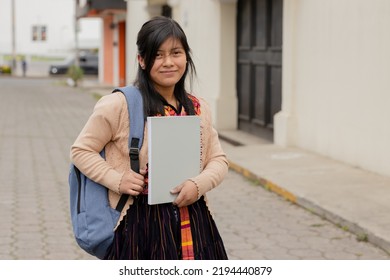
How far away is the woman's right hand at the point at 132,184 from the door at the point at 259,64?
9.64 meters

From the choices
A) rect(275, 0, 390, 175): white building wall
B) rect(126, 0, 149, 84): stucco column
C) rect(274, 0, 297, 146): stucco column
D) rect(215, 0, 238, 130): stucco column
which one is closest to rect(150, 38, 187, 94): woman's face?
rect(275, 0, 390, 175): white building wall

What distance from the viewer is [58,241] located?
6.41 metres

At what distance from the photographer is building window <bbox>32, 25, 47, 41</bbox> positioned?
52.9 m

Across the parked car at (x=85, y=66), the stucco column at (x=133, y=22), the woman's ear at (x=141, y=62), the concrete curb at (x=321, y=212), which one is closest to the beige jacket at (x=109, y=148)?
the woman's ear at (x=141, y=62)

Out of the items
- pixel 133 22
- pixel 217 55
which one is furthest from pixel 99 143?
pixel 133 22

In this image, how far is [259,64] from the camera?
44.5ft

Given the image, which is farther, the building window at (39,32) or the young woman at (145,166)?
the building window at (39,32)

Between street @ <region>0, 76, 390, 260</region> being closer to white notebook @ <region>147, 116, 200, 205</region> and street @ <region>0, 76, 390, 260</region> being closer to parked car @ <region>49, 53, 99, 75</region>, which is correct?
white notebook @ <region>147, 116, 200, 205</region>

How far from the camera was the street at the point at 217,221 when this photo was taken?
6129 millimetres

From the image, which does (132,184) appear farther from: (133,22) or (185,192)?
(133,22)

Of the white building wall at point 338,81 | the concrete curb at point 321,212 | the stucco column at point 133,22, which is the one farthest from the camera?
the stucco column at point 133,22

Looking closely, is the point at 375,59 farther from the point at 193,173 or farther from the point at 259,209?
the point at 193,173

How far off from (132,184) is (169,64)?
49 centimetres

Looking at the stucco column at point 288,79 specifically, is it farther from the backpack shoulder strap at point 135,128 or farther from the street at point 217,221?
the backpack shoulder strap at point 135,128
